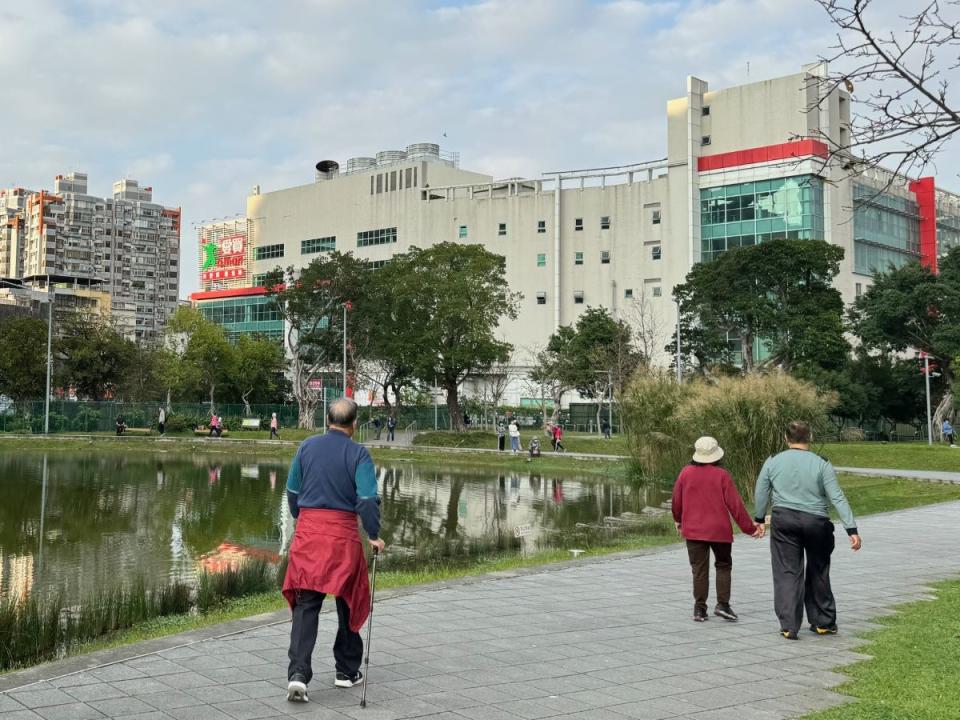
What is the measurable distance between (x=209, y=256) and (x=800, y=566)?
4263 inches

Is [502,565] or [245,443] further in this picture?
[245,443]

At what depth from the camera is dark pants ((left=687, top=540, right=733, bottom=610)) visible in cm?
855

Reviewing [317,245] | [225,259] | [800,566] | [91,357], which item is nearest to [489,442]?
[91,357]

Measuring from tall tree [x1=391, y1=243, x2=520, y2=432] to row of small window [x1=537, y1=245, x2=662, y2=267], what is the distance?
26.0m

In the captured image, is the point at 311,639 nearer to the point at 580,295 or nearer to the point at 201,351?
the point at 201,351

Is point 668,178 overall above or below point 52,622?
above

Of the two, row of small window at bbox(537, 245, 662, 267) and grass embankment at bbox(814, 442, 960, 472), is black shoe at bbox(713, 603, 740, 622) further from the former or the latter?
row of small window at bbox(537, 245, 662, 267)

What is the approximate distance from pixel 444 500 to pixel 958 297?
37210 mm

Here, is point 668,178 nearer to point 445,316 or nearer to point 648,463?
point 445,316

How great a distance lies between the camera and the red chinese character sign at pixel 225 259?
348 feet

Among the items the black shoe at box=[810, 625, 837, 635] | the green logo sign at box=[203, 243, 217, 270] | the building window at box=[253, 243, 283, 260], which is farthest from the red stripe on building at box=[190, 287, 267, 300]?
the black shoe at box=[810, 625, 837, 635]

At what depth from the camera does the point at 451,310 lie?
49281 millimetres

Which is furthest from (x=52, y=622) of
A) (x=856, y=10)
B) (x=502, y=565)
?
(x=856, y=10)

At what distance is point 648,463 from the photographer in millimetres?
27641
